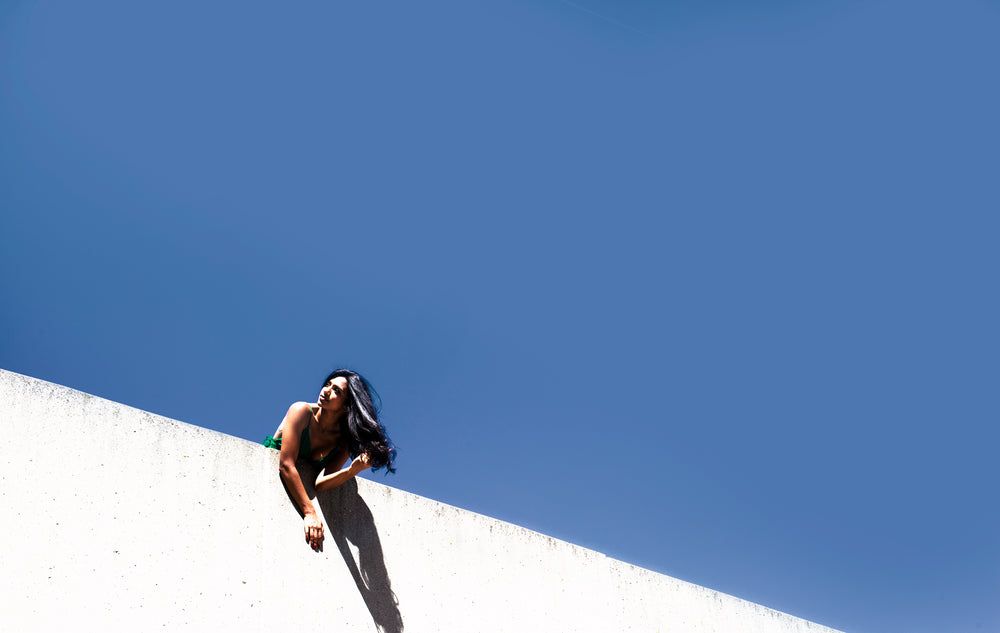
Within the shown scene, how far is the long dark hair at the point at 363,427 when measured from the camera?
4.17 meters

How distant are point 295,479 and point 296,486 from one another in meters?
0.03

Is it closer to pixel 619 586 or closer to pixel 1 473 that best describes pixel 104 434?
pixel 1 473

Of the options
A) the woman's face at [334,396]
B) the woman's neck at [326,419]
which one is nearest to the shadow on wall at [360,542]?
the woman's neck at [326,419]

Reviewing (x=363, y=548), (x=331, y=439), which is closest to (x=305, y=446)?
(x=331, y=439)

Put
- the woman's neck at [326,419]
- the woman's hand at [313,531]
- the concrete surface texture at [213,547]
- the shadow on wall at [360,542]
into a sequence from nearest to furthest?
the concrete surface texture at [213,547], the woman's hand at [313,531], the shadow on wall at [360,542], the woman's neck at [326,419]

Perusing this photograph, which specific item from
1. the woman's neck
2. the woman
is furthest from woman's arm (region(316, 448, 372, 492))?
the woman's neck

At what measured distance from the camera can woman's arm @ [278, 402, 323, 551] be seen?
3.89 metres

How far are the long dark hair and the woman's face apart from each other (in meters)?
0.02

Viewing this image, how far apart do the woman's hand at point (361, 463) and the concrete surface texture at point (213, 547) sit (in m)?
0.15

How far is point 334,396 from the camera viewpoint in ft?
14.1

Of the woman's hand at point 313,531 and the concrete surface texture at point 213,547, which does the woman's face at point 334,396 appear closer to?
the concrete surface texture at point 213,547

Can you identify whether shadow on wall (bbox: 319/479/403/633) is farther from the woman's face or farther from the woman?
the woman's face

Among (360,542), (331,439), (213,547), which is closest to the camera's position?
(213,547)

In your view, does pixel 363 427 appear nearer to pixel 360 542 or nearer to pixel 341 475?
pixel 341 475
